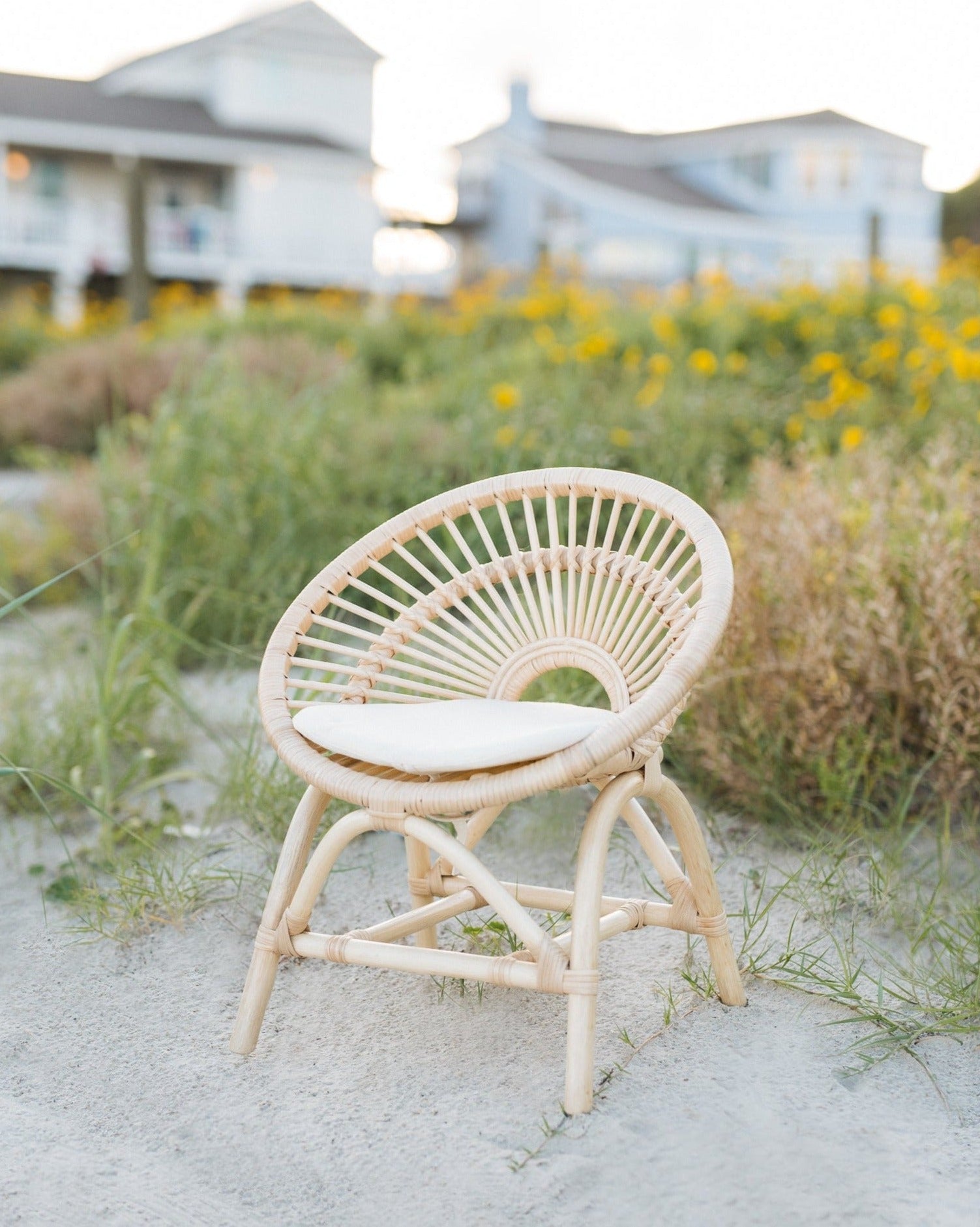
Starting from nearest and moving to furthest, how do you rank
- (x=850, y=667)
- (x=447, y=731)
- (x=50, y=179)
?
(x=447, y=731) → (x=850, y=667) → (x=50, y=179)

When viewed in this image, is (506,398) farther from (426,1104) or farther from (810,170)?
(810,170)

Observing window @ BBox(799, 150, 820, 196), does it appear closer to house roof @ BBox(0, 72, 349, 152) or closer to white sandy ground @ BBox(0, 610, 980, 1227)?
house roof @ BBox(0, 72, 349, 152)

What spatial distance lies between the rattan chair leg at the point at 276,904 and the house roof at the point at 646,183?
25.9 metres

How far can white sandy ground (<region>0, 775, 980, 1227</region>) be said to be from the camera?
4.92 ft

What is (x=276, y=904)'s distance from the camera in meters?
1.77

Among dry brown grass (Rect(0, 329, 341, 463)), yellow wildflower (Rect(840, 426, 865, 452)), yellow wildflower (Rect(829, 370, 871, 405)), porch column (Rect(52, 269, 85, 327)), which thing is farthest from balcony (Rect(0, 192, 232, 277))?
yellow wildflower (Rect(840, 426, 865, 452))

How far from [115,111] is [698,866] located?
22.6 m

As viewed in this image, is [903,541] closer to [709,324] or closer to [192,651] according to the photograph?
[192,651]

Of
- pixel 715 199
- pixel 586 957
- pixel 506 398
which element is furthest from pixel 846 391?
pixel 715 199

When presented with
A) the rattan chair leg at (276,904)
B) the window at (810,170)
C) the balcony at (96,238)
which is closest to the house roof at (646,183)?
the window at (810,170)

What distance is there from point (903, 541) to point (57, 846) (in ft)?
6.30

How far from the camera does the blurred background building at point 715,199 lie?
24.4 metres

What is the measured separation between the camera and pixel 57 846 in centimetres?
260

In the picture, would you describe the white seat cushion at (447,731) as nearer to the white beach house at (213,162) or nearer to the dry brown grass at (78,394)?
the dry brown grass at (78,394)
